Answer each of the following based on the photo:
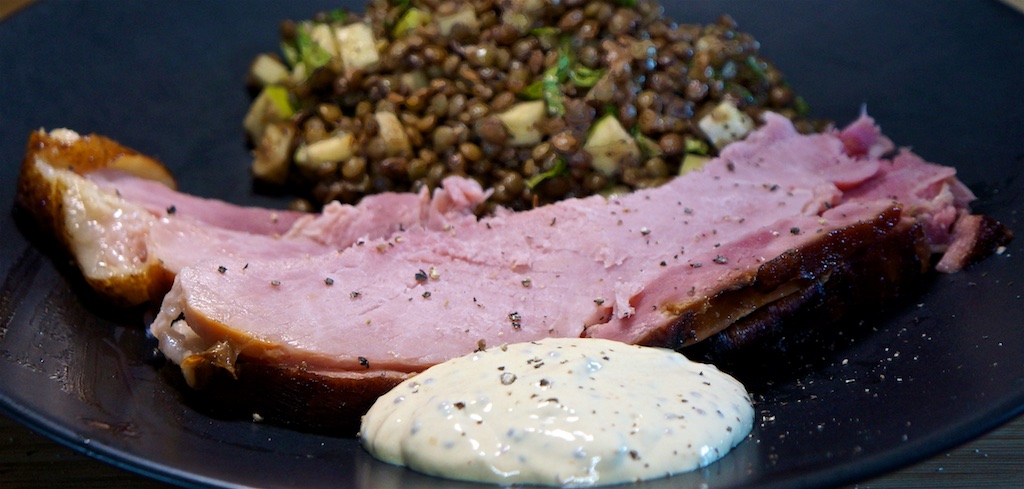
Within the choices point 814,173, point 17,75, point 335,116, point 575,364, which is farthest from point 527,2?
point 17,75

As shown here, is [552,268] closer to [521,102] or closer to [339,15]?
[521,102]

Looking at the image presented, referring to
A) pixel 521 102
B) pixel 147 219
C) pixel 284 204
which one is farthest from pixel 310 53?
pixel 147 219

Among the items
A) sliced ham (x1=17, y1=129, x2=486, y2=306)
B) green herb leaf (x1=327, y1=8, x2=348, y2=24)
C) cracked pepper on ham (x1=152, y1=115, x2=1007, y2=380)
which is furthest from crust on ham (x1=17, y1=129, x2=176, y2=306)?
green herb leaf (x1=327, y1=8, x2=348, y2=24)

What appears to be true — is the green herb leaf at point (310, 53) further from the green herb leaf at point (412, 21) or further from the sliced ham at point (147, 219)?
the sliced ham at point (147, 219)

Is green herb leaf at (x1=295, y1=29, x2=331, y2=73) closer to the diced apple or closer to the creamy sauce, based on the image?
the diced apple

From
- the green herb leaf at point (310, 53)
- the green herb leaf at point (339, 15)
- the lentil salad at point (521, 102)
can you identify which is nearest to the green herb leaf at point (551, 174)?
the lentil salad at point (521, 102)

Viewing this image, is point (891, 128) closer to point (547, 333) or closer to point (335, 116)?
point (547, 333)
